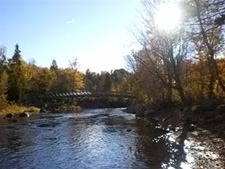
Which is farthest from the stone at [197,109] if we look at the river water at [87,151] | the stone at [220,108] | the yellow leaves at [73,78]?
the yellow leaves at [73,78]

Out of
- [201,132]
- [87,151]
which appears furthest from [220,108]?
[87,151]

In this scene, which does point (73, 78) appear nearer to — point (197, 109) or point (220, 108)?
point (197, 109)

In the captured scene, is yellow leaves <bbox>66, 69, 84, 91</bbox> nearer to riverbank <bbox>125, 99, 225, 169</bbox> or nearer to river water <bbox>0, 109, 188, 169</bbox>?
riverbank <bbox>125, 99, 225, 169</bbox>

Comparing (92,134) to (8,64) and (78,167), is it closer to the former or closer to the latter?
(78,167)

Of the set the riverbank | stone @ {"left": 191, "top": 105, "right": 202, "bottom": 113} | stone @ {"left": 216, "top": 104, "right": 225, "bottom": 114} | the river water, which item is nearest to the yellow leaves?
the riverbank

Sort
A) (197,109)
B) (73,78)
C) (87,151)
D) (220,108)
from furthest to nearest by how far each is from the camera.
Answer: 1. (73,78)
2. (197,109)
3. (220,108)
4. (87,151)

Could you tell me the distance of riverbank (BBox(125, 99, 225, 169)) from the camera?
11835 mm

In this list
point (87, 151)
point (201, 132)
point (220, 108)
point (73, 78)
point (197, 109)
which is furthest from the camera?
point (73, 78)

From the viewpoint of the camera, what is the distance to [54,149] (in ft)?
51.4

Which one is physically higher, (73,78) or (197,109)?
(73,78)

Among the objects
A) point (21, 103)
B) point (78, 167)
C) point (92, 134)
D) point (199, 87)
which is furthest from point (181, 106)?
point (21, 103)

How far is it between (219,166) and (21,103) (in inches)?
1785

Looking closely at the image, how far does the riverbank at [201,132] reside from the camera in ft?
38.8

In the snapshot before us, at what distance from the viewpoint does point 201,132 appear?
58.2 feet
